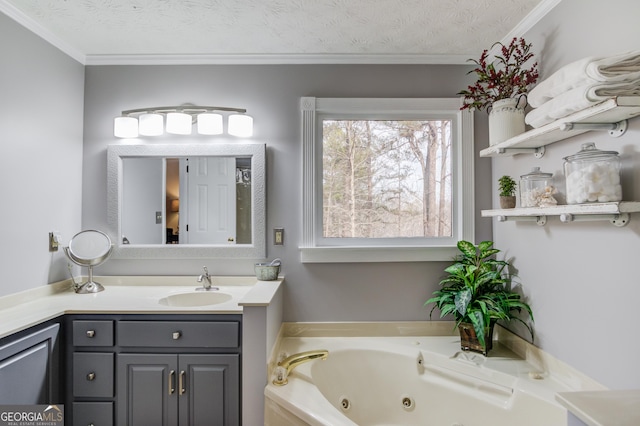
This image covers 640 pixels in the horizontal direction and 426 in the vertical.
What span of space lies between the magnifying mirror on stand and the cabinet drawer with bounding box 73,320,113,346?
0.44 m

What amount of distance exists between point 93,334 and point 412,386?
1.79m

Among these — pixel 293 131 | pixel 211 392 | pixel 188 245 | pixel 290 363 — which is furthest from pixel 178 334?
pixel 293 131

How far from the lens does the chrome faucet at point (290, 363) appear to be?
1667mm

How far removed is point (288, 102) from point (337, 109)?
341mm

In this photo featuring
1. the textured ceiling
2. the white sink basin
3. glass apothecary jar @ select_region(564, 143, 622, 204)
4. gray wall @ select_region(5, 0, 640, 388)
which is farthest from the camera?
the white sink basin

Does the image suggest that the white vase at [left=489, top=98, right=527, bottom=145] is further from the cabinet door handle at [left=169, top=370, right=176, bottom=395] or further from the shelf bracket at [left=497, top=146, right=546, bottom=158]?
the cabinet door handle at [left=169, top=370, right=176, bottom=395]

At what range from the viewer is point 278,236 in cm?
231

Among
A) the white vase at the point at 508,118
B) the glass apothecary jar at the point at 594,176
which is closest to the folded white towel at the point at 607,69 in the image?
the glass apothecary jar at the point at 594,176

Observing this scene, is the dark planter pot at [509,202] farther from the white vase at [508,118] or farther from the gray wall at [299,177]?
the white vase at [508,118]

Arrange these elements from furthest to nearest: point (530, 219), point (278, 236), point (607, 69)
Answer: point (278, 236), point (530, 219), point (607, 69)

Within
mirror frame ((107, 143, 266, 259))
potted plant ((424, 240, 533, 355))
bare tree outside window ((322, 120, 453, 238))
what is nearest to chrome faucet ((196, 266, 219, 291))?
mirror frame ((107, 143, 266, 259))

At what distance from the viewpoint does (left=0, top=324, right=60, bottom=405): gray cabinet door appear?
1476 mm

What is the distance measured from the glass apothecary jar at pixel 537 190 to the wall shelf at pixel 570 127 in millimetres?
162

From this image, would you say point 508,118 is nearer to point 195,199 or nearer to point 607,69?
point 607,69
